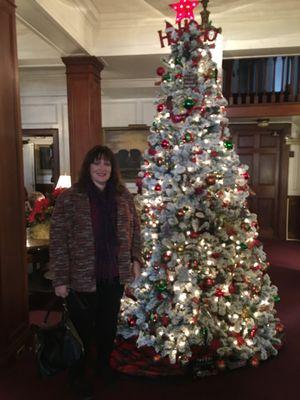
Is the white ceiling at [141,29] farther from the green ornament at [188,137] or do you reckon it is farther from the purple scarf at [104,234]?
the purple scarf at [104,234]

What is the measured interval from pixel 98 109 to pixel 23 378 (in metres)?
3.03

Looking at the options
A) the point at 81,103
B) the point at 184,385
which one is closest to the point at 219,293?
the point at 184,385

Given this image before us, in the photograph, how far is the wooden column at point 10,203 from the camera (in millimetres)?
2320

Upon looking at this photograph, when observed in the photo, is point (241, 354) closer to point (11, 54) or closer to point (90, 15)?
point (11, 54)

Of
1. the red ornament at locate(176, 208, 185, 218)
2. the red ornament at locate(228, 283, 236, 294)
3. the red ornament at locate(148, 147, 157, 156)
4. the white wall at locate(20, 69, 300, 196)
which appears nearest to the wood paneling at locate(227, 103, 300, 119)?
the white wall at locate(20, 69, 300, 196)

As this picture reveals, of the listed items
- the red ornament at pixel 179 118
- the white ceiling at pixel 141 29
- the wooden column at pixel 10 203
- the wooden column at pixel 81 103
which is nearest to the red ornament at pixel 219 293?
the red ornament at pixel 179 118

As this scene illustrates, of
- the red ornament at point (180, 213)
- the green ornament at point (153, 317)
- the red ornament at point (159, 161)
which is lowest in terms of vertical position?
the green ornament at point (153, 317)

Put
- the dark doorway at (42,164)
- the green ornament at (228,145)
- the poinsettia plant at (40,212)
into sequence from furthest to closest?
the dark doorway at (42,164), the poinsettia plant at (40,212), the green ornament at (228,145)

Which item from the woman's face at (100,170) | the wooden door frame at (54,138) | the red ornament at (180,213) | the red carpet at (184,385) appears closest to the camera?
the woman's face at (100,170)

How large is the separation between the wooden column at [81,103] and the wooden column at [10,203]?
5.20 ft

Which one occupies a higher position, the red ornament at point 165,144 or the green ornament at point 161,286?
the red ornament at point 165,144

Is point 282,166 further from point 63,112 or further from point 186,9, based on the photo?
point 186,9

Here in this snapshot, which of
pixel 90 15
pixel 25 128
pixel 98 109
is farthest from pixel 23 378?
pixel 25 128

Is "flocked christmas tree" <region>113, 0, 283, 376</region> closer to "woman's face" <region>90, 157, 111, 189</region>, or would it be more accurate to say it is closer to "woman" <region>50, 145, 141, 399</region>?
"woman" <region>50, 145, 141, 399</region>
